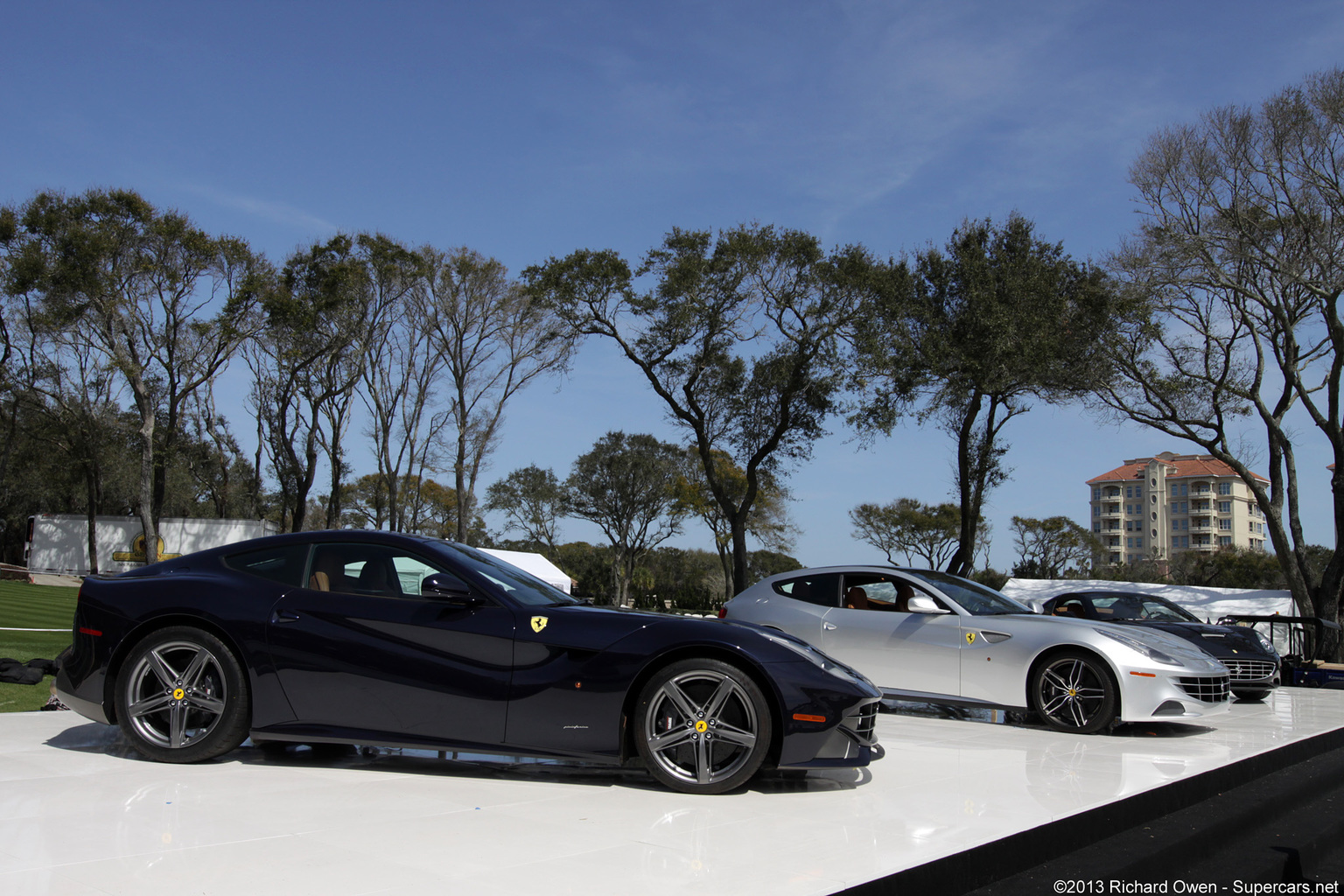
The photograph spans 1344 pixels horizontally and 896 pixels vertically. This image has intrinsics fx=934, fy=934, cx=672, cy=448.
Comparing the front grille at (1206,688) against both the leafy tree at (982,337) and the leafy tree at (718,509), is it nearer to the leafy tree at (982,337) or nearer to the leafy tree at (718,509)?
the leafy tree at (982,337)

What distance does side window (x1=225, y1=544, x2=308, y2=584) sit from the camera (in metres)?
4.87

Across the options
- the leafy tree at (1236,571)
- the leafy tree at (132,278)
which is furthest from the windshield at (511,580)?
the leafy tree at (1236,571)

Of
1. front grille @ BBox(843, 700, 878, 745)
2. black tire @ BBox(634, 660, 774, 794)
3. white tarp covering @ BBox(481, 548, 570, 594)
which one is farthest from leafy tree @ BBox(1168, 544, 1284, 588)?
black tire @ BBox(634, 660, 774, 794)

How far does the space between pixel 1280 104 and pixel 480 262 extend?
25.6 meters

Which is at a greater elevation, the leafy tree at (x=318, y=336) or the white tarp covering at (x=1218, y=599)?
the leafy tree at (x=318, y=336)

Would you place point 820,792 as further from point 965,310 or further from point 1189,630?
point 965,310

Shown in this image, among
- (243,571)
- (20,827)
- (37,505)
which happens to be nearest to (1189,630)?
(243,571)

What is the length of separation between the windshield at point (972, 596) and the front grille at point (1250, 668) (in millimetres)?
3163

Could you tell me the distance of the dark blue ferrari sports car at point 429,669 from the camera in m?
4.30

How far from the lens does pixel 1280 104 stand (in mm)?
21969

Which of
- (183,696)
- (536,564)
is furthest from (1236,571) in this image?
(183,696)

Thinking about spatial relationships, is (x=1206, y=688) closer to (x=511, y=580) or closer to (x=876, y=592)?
(x=876, y=592)

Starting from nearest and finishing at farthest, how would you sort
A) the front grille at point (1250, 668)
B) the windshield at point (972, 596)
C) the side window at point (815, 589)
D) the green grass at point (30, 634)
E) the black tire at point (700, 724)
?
1. the black tire at point (700, 724)
2. the windshield at point (972, 596)
3. the side window at point (815, 589)
4. the green grass at point (30, 634)
5. the front grille at point (1250, 668)

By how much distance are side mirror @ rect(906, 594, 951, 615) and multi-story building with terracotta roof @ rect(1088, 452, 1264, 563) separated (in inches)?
4619
